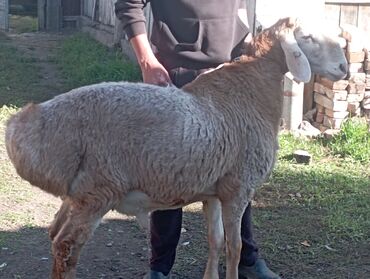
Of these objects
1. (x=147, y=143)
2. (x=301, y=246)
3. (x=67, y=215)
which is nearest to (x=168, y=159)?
(x=147, y=143)

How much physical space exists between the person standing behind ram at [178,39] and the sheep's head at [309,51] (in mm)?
330

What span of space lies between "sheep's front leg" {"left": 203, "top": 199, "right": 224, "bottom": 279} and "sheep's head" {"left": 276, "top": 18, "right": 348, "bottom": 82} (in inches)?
36.2

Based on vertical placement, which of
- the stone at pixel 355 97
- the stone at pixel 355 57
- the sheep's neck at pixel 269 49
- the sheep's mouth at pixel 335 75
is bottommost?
the stone at pixel 355 97

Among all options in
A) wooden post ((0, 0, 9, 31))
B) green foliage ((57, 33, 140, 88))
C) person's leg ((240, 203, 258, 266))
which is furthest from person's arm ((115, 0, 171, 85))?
wooden post ((0, 0, 9, 31))

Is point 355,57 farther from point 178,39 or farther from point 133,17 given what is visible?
point 133,17

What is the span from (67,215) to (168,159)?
629mm

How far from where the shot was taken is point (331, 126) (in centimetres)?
845

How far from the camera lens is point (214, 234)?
190 inches

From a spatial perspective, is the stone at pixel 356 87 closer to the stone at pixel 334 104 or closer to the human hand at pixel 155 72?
the stone at pixel 334 104

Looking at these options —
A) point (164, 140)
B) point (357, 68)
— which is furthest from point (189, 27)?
point (357, 68)

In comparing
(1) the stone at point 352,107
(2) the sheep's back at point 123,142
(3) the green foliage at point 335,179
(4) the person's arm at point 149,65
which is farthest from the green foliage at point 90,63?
(2) the sheep's back at point 123,142

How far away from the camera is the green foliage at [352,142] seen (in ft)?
25.5

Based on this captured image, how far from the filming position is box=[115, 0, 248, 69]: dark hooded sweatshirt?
466cm

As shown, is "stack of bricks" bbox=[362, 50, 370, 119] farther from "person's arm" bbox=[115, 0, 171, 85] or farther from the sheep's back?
the sheep's back
